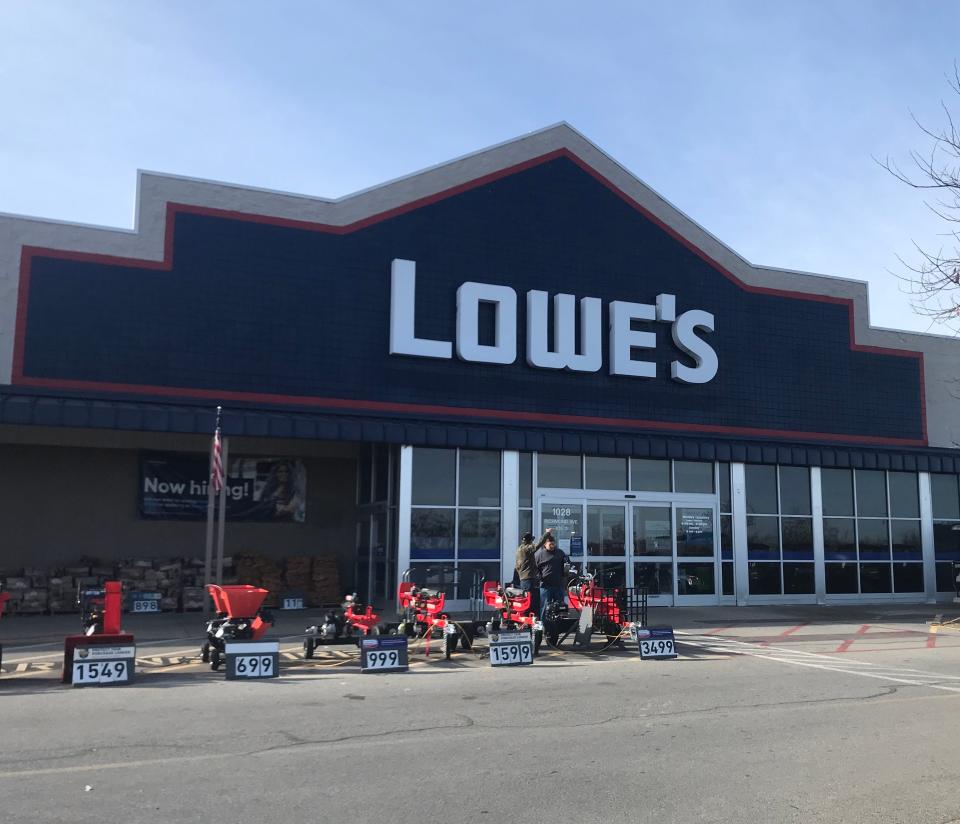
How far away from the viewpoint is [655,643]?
1415 centimetres

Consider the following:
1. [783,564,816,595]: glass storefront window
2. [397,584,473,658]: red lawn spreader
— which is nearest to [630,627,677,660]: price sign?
[397,584,473,658]: red lawn spreader

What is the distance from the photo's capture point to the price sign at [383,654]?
12.4m

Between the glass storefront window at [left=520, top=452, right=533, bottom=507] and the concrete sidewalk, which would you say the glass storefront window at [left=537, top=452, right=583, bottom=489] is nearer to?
the glass storefront window at [left=520, top=452, right=533, bottom=507]

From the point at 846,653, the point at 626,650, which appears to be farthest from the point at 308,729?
the point at 846,653

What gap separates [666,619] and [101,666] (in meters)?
12.4

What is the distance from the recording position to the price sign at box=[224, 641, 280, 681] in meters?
11.7

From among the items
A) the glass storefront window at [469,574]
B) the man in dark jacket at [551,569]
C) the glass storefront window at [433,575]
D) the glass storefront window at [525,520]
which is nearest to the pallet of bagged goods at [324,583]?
the glass storefront window at [433,575]

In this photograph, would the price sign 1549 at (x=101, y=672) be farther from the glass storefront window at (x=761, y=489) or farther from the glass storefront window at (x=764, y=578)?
the glass storefront window at (x=761, y=489)

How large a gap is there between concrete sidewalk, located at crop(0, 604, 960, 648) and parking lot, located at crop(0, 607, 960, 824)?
2926 millimetres

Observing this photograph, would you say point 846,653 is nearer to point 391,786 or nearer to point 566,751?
point 566,751

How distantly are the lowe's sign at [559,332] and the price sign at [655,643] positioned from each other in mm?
9481

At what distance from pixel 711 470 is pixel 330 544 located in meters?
10.2

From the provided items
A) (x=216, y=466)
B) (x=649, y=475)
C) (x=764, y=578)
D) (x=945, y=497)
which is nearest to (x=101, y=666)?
(x=216, y=466)

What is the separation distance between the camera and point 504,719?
918cm
